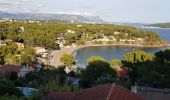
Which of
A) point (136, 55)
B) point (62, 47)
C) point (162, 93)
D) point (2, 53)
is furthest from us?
point (62, 47)

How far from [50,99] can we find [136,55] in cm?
1774

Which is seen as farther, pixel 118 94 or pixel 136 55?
pixel 136 55

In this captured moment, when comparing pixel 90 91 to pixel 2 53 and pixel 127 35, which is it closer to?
pixel 2 53

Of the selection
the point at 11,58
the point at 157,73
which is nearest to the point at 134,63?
the point at 157,73

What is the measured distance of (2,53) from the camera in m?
37.5

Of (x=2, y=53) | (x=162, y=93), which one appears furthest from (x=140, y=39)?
(x=162, y=93)

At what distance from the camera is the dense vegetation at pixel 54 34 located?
62500mm

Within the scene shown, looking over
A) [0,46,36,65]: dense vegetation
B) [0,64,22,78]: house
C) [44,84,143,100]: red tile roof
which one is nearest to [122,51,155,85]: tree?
[0,64,22,78]: house

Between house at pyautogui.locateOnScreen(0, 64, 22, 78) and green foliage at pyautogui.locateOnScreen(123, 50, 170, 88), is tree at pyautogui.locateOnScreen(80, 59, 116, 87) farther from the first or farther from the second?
house at pyautogui.locateOnScreen(0, 64, 22, 78)

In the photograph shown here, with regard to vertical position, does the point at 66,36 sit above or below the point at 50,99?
below

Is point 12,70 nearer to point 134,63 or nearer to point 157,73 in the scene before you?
point 134,63

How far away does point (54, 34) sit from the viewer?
73.5 metres

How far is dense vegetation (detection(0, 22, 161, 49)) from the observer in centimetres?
6250

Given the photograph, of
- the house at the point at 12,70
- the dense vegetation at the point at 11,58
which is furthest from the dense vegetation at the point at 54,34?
the house at the point at 12,70
